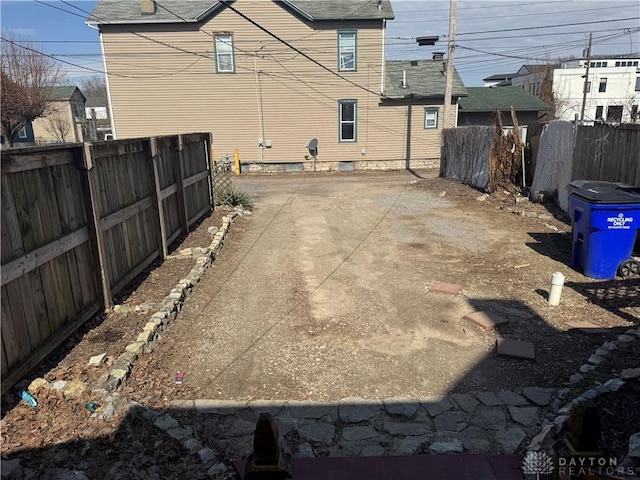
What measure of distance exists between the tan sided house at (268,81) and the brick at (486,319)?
54.9 ft

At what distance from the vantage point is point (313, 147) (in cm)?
2075

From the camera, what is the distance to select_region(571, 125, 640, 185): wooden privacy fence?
7594mm

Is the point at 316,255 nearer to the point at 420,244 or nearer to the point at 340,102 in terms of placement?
the point at 420,244

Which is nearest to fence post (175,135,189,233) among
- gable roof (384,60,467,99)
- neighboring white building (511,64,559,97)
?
gable roof (384,60,467,99)

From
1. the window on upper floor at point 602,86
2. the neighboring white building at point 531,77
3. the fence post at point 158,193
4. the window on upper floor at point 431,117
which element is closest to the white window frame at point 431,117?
the window on upper floor at point 431,117

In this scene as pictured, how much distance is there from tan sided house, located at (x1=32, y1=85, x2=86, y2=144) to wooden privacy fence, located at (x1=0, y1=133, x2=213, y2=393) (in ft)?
123

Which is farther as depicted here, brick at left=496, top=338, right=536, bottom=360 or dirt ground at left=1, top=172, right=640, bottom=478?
brick at left=496, top=338, right=536, bottom=360

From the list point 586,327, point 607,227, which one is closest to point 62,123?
point 607,227

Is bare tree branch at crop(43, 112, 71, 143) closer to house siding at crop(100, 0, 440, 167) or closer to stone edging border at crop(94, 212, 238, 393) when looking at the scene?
house siding at crop(100, 0, 440, 167)

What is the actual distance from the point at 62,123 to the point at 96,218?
136 ft

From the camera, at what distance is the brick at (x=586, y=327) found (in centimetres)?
454

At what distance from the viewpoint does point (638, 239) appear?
6094mm

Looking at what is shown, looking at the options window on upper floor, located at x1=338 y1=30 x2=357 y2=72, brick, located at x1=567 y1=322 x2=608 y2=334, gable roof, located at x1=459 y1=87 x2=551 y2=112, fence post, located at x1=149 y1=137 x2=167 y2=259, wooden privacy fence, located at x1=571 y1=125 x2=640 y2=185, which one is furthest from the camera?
gable roof, located at x1=459 y1=87 x2=551 y2=112

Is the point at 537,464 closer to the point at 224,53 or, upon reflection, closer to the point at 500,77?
the point at 224,53
